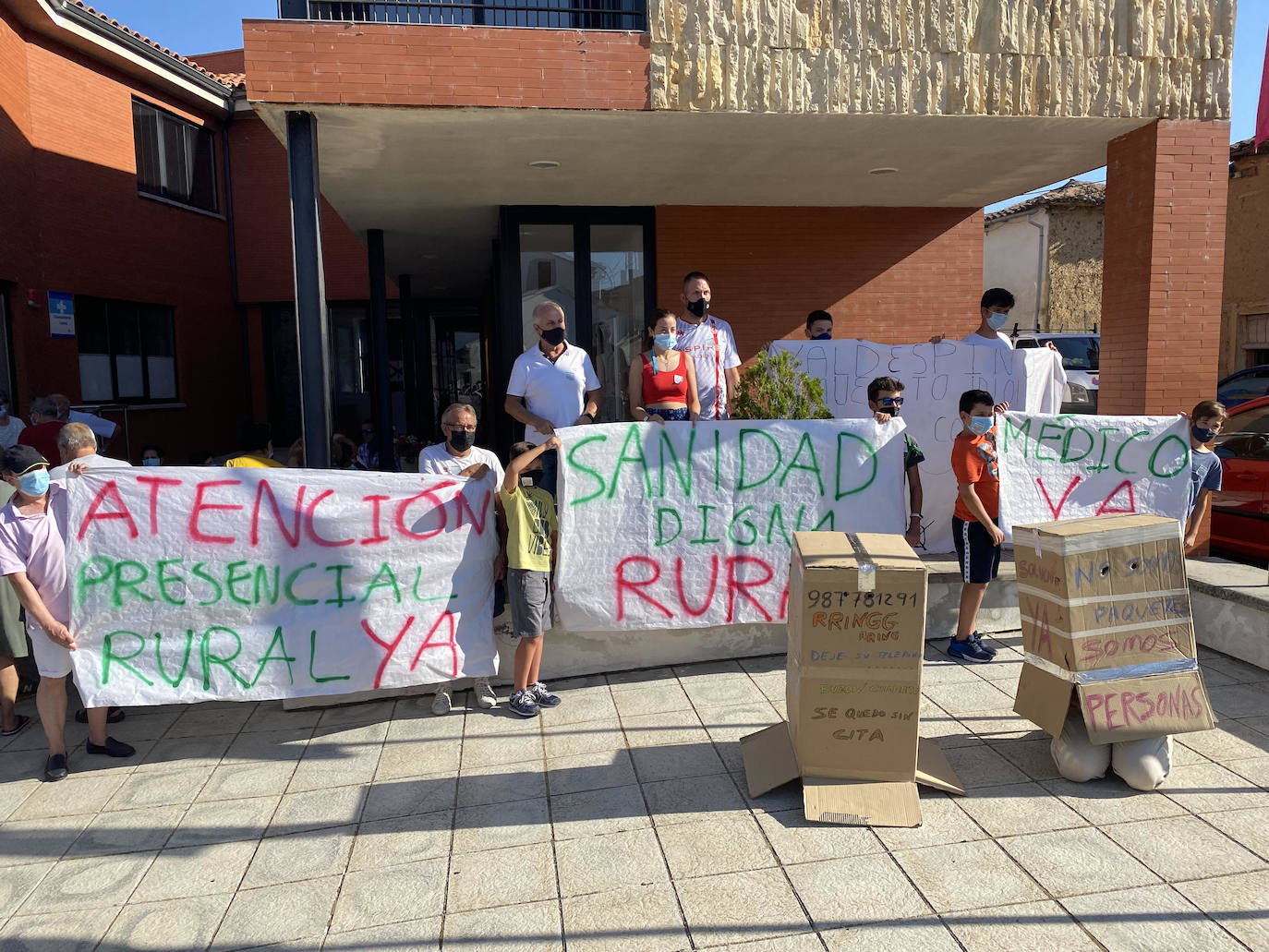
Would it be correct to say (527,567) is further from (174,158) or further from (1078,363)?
(174,158)

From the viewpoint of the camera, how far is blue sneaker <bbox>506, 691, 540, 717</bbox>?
4.78 m

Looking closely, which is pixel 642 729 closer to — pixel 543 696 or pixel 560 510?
pixel 543 696

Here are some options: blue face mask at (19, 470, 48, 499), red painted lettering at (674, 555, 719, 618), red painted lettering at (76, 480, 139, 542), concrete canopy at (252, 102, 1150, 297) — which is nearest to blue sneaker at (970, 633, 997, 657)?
red painted lettering at (674, 555, 719, 618)

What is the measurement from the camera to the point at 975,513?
5.17 metres

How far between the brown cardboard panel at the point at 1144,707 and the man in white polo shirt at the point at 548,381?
131 inches

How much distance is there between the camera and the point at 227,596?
4.54 metres

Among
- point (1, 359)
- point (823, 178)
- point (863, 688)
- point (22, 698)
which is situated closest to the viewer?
point (863, 688)

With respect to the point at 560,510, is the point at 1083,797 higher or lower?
lower

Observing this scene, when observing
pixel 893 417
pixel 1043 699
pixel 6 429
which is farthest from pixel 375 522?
pixel 6 429

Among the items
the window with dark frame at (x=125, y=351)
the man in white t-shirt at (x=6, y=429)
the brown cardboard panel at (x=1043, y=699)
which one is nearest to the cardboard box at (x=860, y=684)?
the brown cardboard panel at (x=1043, y=699)

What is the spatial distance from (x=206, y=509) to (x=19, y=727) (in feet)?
5.83

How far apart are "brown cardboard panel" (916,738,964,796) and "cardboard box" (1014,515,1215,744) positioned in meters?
0.52

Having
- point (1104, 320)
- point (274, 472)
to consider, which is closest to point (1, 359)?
point (274, 472)

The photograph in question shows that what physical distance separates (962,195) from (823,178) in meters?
2.05
